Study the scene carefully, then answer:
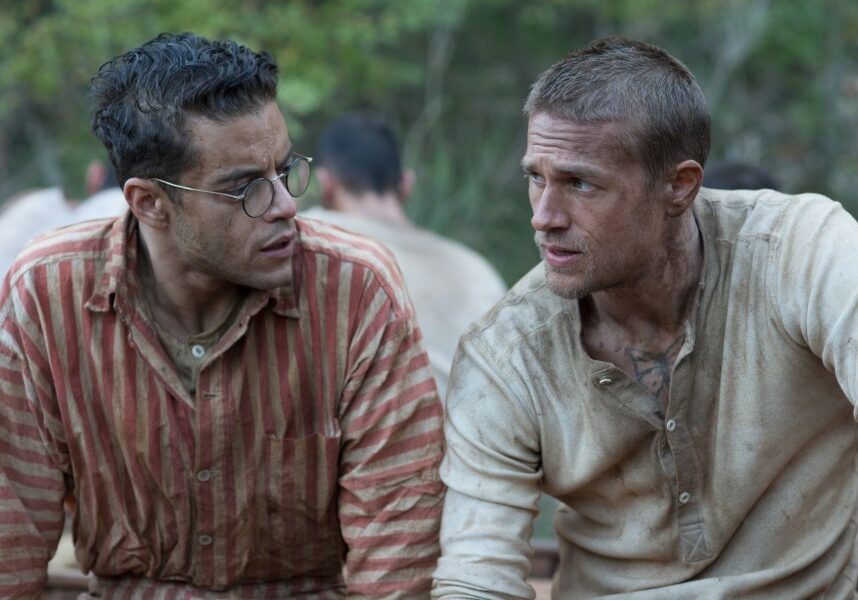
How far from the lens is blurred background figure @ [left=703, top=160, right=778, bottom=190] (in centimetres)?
450

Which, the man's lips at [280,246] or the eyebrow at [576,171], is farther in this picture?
the man's lips at [280,246]

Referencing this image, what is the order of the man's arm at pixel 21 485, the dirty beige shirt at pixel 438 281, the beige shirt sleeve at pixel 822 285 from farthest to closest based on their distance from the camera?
the dirty beige shirt at pixel 438 281 < the man's arm at pixel 21 485 < the beige shirt sleeve at pixel 822 285

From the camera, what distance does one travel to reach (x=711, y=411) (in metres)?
2.93

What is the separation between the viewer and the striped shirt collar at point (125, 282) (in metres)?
3.09

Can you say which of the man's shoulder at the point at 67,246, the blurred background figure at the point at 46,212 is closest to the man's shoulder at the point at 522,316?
the man's shoulder at the point at 67,246

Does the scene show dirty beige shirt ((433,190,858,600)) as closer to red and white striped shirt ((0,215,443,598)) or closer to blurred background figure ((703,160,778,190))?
red and white striped shirt ((0,215,443,598))

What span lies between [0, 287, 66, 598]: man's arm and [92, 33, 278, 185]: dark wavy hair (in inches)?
18.0

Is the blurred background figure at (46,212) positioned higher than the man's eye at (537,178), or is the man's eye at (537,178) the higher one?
the man's eye at (537,178)

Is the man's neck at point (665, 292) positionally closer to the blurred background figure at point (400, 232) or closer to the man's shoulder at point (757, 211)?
the man's shoulder at point (757, 211)

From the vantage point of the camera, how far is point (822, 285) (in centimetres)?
269

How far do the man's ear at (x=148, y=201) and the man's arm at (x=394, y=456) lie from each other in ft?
1.69

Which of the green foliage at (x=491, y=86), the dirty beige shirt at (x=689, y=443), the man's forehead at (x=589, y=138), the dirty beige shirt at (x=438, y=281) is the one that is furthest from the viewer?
the green foliage at (x=491, y=86)

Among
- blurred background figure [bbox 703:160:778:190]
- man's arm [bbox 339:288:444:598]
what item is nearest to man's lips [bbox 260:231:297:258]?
man's arm [bbox 339:288:444:598]

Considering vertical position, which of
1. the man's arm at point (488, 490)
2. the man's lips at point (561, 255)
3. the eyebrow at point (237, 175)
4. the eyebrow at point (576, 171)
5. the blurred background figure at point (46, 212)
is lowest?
the blurred background figure at point (46, 212)
